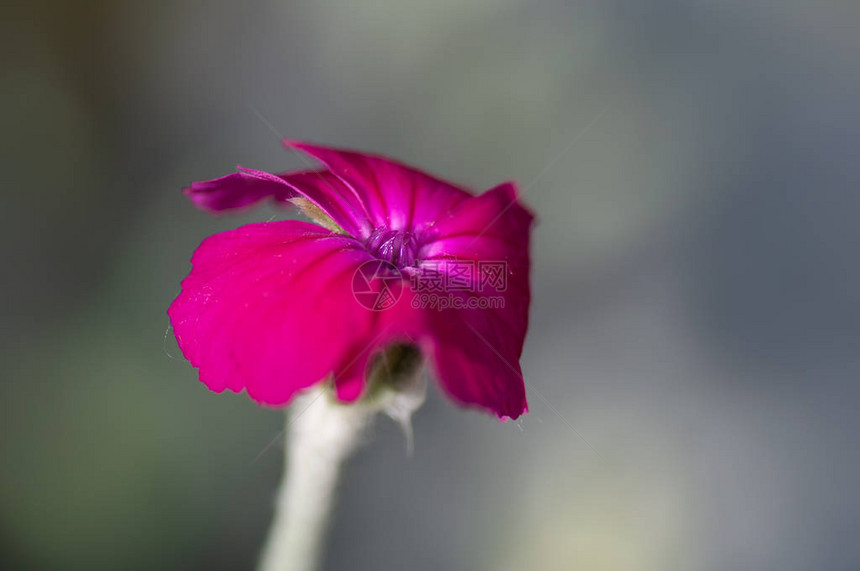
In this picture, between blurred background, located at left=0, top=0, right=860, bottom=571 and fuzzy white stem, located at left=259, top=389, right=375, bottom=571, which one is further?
blurred background, located at left=0, top=0, right=860, bottom=571

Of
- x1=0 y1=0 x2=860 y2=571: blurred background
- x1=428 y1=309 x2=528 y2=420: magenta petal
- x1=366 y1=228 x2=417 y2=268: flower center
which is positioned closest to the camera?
x1=428 y1=309 x2=528 y2=420: magenta petal

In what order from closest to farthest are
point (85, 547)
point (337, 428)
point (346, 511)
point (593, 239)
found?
point (337, 428), point (85, 547), point (346, 511), point (593, 239)

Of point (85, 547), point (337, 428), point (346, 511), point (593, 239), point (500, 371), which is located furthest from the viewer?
point (593, 239)

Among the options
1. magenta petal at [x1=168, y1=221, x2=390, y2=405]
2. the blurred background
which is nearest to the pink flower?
magenta petal at [x1=168, y1=221, x2=390, y2=405]

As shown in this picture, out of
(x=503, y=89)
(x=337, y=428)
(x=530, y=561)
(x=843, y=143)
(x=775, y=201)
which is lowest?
(x=530, y=561)

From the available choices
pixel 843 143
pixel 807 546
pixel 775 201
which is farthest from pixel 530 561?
pixel 843 143

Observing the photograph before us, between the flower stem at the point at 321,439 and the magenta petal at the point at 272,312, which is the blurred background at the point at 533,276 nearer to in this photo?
the flower stem at the point at 321,439

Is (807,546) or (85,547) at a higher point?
(807,546)

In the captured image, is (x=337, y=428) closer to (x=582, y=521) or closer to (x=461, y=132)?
(x=582, y=521)

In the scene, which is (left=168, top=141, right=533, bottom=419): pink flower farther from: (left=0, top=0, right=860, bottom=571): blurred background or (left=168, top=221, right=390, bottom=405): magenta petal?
(left=0, top=0, right=860, bottom=571): blurred background
